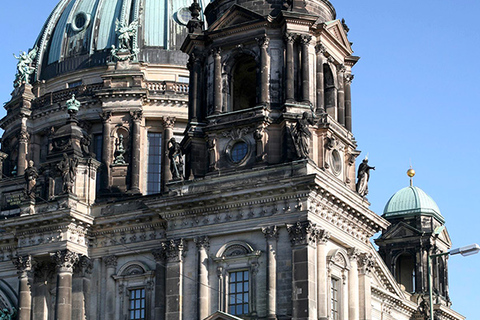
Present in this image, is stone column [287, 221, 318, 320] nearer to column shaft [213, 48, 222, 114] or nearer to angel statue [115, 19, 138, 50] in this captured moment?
column shaft [213, 48, 222, 114]

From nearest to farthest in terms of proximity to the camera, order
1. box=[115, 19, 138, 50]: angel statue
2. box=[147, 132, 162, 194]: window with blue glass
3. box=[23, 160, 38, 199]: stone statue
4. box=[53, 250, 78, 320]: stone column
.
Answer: box=[53, 250, 78, 320]: stone column → box=[23, 160, 38, 199]: stone statue → box=[147, 132, 162, 194]: window with blue glass → box=[115, 19, 138, 50]: angel statue

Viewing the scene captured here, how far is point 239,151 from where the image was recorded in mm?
50219

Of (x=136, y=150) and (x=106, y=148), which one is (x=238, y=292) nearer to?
(x=136, y=150)

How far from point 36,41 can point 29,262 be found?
2599 centimetres

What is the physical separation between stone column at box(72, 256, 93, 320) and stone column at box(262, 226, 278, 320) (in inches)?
400

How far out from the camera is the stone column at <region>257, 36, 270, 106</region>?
5009 cm

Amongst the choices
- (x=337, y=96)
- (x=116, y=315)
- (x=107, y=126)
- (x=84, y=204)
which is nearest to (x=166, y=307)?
(x=116, y=315)

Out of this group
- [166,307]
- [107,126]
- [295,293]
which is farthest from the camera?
[107,126]

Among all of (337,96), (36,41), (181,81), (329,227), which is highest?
(36,41)

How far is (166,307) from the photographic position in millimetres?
49500

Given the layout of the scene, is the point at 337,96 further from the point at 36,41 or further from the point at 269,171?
the point at 36,41

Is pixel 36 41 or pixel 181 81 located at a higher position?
pixel 36 41

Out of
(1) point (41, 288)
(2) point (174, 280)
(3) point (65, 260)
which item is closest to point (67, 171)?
(3) point (65, 260)

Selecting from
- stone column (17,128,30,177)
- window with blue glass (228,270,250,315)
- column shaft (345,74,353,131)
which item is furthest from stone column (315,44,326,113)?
stone column (17,128,30,177)
